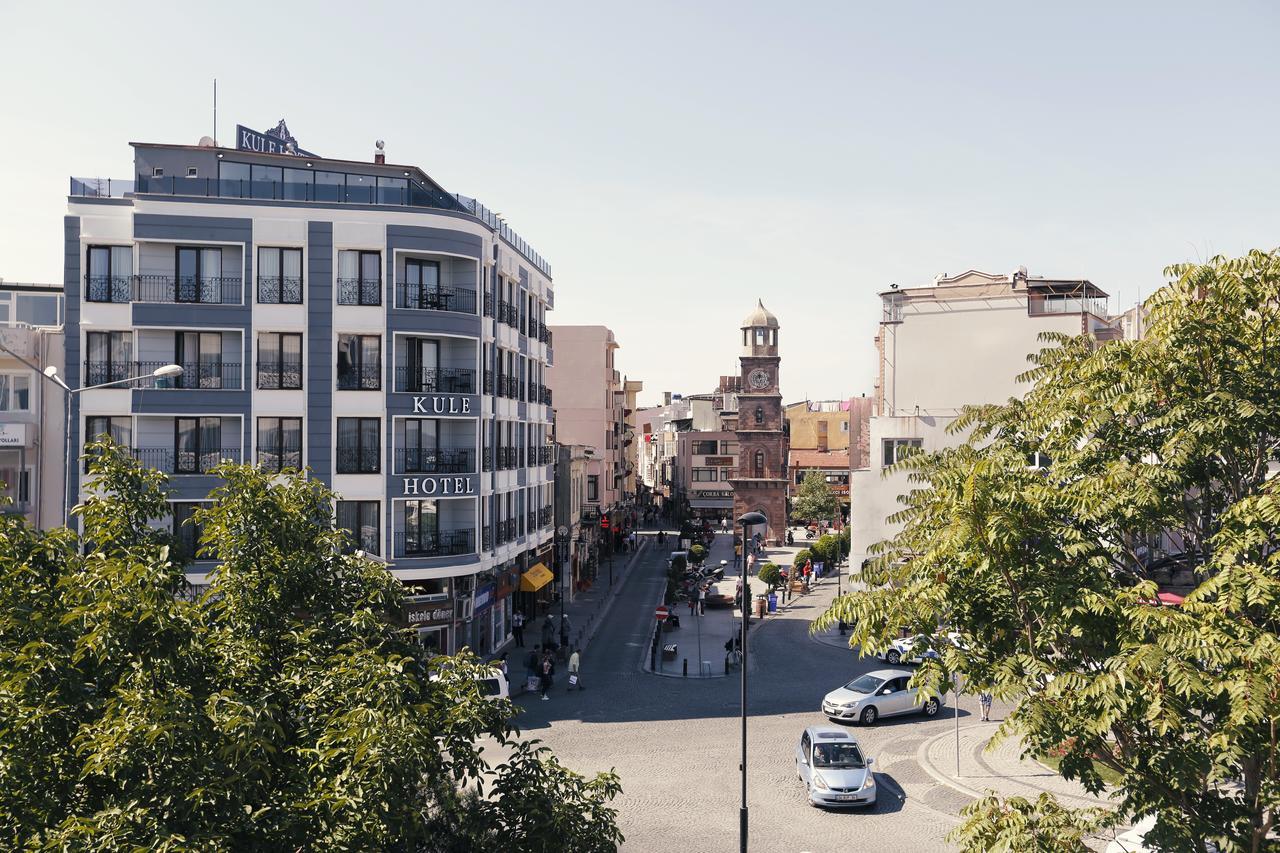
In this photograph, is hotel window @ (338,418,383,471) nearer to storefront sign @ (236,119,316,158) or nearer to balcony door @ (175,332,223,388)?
balcony door @ (175,332,223,388)

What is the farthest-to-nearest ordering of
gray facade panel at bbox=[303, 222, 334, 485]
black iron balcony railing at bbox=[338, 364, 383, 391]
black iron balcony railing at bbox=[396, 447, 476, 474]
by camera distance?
black iron balcony railing at bbox=[396, 447, 476, 474]
black iron balcony railing at bbox=[338, 364, 383, 391]
gray facade panel at bbox=[303, 222, 334, 485]

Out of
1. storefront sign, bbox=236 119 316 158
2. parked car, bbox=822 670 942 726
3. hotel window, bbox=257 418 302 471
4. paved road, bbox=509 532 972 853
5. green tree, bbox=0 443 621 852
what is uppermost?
storefront sign, bbox=236 119 316 158

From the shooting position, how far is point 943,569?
33.8 feet

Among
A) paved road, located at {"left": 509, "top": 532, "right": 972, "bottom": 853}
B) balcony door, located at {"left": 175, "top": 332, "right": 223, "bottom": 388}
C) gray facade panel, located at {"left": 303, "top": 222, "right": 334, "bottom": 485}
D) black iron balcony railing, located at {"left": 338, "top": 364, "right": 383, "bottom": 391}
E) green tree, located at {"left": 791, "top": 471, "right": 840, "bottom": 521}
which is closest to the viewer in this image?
paved road, located at {"left": 509, "top": 532, "right": 972, "bottom": 853}

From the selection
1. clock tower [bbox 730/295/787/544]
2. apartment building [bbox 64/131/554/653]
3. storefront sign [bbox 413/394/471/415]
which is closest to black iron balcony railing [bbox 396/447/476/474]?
apartment building [bbox 64/131/554/653]

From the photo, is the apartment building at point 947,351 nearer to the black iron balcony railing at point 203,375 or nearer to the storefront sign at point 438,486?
the storefront sign at point 438,486

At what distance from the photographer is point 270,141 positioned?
4234cm

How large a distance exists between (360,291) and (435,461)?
6.43m

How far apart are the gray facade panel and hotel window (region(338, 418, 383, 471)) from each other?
0.41 m

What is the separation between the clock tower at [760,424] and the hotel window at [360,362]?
61.2 m

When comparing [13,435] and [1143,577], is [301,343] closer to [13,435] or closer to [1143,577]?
[13,435]

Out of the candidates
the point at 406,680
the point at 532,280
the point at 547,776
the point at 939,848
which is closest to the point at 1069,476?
the point at 547,776

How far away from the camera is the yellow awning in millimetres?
45406

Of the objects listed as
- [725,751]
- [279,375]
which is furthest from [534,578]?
[725,751]
